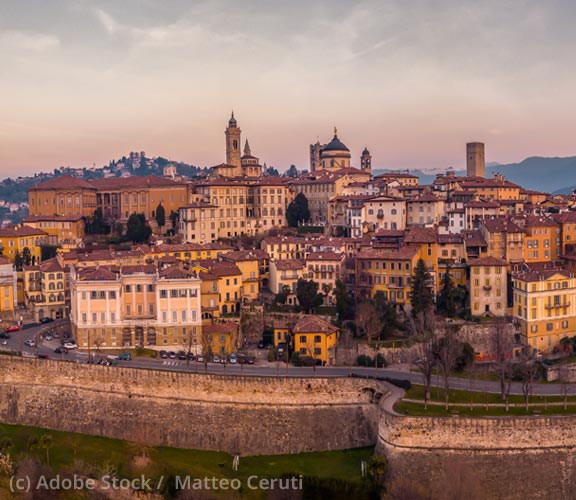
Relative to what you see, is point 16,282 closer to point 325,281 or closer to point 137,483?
point 325,281

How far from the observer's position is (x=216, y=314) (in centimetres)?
5059

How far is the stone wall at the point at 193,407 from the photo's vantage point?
3797cm

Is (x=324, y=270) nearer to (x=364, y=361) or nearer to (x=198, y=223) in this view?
(x=364, y=361)

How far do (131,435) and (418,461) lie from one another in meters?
13.3

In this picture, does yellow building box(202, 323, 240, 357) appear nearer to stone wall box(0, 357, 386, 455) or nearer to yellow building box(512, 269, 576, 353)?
stone wall box(0, 357, 386, 455)

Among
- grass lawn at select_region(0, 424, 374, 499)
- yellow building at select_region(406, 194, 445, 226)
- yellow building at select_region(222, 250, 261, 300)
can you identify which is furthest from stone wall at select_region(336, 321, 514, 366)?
yellow building at select_region(406, 194, 445, 226)

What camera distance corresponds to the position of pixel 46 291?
178 ft

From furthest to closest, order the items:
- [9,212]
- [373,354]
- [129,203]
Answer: [9,212], [129,203], [373,354]

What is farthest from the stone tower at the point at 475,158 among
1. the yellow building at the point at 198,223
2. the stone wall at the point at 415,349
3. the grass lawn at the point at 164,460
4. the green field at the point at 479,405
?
the grass lawn at the point at 164,460

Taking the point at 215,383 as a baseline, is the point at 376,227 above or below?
above

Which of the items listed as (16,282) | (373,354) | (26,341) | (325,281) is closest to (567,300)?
(373,354)

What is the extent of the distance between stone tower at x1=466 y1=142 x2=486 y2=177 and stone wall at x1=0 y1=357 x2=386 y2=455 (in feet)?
217

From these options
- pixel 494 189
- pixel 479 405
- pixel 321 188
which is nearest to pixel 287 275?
pixel 479 405

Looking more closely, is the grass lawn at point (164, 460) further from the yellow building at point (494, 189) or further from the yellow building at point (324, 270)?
the yellow building at point (494, 189)
